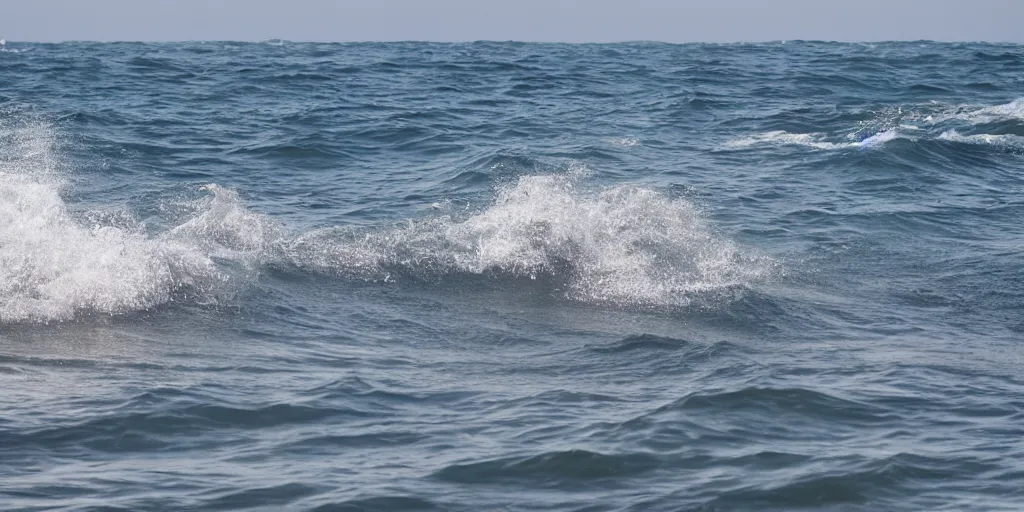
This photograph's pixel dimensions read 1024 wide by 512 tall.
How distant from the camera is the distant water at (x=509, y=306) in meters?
7.20

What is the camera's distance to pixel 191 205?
1529 centimetres

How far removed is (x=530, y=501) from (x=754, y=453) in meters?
1.58

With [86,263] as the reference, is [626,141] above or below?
above

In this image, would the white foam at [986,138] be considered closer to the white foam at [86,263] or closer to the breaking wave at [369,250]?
the breaking wave at [369,250]

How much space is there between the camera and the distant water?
7.20 meters

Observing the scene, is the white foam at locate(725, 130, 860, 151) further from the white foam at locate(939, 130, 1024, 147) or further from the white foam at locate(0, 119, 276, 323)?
the white foam at locate(0, 119, 276, 323)

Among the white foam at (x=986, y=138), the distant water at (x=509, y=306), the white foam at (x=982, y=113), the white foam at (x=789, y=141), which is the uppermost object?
the white foam at (x=982, y=113)

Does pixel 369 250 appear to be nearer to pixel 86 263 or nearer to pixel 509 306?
pixel 509 306

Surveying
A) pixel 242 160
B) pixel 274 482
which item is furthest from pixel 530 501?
pixel 242 160

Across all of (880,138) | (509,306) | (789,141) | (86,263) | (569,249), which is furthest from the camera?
(789,141)

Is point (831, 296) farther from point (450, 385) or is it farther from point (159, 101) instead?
point (159, 101)

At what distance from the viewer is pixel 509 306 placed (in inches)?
456

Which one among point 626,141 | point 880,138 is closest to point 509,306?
point 626,141

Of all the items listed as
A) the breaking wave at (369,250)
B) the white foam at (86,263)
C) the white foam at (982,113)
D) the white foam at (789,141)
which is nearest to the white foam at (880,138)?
the white foam at (789,141)
